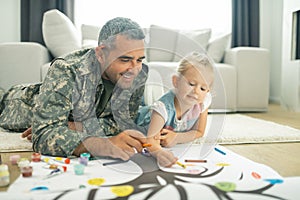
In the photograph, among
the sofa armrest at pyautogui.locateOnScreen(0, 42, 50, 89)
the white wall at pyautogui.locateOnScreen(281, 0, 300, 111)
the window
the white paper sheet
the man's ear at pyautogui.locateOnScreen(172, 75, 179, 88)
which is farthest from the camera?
the window

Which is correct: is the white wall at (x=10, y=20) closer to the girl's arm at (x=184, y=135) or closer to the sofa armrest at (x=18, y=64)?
the sofa armrest at (x=18, y=64)

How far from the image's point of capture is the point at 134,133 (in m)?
1.13

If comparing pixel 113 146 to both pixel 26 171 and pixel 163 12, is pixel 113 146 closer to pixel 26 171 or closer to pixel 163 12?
pixel 26 171

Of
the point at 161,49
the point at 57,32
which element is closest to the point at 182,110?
the point at 161,49

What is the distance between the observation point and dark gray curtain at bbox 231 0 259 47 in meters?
3.52

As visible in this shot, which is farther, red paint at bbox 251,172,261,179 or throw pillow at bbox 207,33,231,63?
throw pillow at bbox 207,33,231,63

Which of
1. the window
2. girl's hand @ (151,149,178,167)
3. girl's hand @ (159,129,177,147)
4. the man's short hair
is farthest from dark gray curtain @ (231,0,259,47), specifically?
girl's hand @ (151,149,178,167)

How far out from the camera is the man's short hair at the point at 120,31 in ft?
3.53

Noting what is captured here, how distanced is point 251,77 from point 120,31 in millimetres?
1837

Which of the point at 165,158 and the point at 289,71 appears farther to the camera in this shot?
the point at 289,71

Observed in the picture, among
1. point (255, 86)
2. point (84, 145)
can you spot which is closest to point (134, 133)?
point (84, 145)

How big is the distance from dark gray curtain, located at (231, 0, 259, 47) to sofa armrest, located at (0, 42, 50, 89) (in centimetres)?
203

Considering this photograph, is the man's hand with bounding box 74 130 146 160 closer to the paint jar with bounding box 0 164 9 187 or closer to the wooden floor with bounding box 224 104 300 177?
the paint jar with bounding box 0 164 9 187

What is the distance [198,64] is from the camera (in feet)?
3.81
